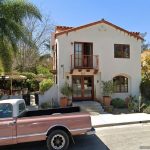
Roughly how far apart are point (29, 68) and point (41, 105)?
1801 cm

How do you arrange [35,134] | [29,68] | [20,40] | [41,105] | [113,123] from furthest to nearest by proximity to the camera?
[29,68] < [41,105] < [20,40] < [113,123] < [35,134]

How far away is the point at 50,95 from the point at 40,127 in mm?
12877

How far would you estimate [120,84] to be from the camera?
23.5m

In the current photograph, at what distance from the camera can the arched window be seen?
23.3 metres

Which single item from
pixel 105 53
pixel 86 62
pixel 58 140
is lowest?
pixel 58 140

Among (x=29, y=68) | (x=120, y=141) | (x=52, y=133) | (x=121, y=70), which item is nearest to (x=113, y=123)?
(x=120, y=141)

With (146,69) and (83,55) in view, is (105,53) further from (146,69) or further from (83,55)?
(146,69)

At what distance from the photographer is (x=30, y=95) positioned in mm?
22938

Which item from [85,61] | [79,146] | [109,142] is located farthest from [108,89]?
[79,146]

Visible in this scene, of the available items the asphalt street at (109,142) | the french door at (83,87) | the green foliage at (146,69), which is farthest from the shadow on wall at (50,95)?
the asphalt street at (109,142)

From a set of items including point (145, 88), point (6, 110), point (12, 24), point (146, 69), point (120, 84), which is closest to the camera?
point (6, 110)

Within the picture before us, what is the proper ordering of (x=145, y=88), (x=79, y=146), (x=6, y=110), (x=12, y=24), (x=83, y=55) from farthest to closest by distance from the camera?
(x=145, y=88) < (x=83, y=55) < (x=12, y=24) < (x=79, y=146) < (x=6, y=110)

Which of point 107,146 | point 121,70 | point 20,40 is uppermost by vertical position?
point 20,40

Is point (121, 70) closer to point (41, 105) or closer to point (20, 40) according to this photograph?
point (41, 105)
